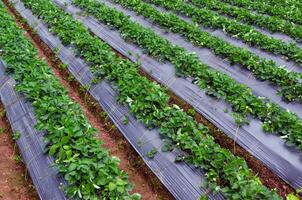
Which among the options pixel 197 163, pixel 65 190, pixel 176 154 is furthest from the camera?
pixel 176 154

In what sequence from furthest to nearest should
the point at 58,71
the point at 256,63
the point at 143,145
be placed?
the point at 58,71, the point at 256,63, the point at 143,145

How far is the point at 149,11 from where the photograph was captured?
49.2 feet

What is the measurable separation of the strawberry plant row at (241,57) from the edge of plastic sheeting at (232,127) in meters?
1.71

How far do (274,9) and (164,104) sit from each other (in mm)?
9756

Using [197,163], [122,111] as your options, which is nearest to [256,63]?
[122,111]

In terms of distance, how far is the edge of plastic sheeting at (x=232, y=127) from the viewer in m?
7.13

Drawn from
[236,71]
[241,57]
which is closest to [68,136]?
[236,71]

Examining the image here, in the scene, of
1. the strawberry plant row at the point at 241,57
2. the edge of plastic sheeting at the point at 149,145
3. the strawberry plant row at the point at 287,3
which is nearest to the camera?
the edge of plastic sheeting at the point at 149,145

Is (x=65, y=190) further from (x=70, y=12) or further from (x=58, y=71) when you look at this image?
(x=70, y=12)

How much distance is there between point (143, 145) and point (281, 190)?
2521 mm

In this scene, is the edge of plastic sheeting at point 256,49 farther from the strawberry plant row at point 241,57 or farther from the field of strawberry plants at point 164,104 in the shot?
the strawberry plant row at point 241,57

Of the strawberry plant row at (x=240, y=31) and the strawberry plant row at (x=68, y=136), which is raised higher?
the strawberry plant row at (x=240, y=31)

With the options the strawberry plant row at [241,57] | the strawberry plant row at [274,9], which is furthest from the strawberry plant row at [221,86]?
the strawberry plant row at [274,9]

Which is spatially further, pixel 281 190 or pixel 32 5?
pixel 32 5
